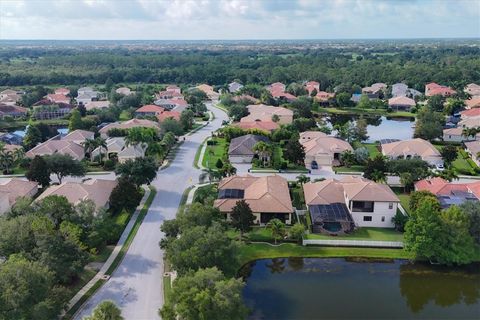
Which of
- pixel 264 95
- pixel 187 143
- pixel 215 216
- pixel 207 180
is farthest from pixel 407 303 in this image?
pixel 264 95

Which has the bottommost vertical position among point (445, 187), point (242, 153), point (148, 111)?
point (148, 111)

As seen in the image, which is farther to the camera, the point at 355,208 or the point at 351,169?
the point at 351,169

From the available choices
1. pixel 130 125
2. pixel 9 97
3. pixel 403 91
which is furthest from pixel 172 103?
pixel 403 91

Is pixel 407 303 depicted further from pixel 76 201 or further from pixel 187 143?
pixel 187 143

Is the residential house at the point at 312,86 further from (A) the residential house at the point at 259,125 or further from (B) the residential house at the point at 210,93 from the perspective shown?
(A) the residential house at the point at 259,125

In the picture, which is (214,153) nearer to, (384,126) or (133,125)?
(133,125)

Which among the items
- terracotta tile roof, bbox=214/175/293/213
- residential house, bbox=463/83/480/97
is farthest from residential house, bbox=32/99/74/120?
residential house, bbox=463/83/480/97

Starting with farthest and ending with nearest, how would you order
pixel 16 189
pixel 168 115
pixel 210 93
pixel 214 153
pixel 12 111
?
pixel 210 93
pixel 12 111
pixel 168 115
pixel 214 153
pixel 16 189
